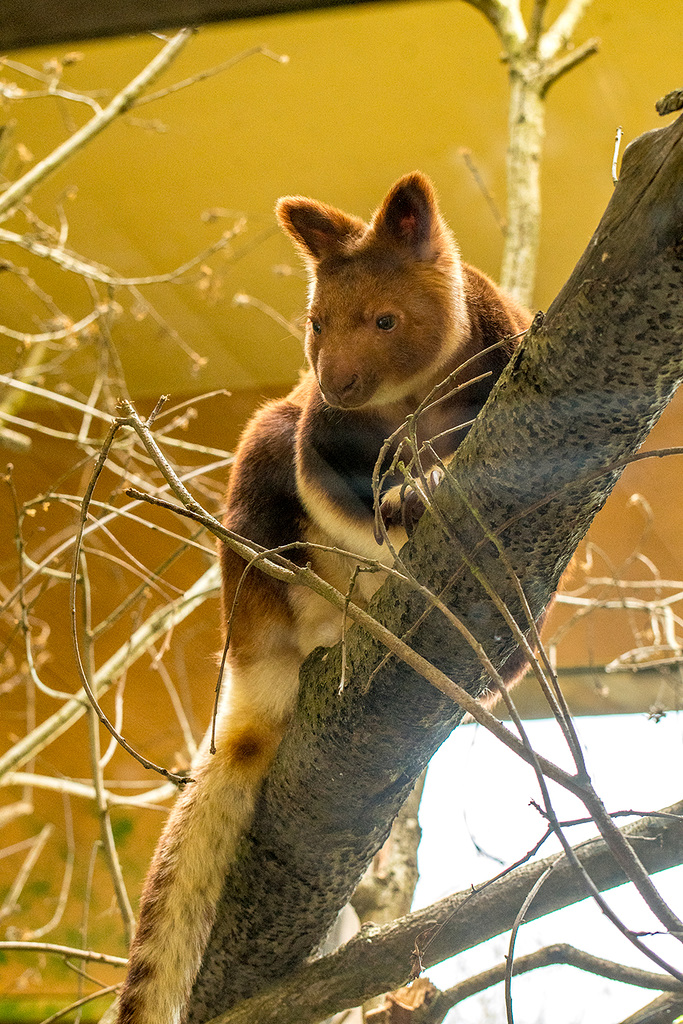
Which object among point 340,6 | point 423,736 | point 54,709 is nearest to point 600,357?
point 340,6

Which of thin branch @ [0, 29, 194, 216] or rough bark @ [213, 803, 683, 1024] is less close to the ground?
thin branch @ [0, 29, 194, 216]

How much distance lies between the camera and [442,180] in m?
2.35

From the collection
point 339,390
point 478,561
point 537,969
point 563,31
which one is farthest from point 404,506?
point 563,31

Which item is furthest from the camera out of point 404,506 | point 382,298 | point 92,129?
point 92,129

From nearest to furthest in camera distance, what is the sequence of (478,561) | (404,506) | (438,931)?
(478,561) → (438,931) → (404,506)

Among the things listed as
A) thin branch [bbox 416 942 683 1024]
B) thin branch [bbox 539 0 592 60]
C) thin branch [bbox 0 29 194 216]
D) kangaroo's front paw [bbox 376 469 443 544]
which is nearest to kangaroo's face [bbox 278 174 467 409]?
kangaroo's front paw [bbox 376 469 443 544]

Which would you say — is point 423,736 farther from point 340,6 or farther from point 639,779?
point 340,6

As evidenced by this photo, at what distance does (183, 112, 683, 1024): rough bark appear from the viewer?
35.4 inches

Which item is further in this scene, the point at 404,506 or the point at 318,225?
the point at 318,225

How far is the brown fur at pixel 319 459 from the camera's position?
169cm

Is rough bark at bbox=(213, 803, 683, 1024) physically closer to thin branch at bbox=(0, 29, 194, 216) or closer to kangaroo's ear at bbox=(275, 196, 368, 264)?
kangaroo's ear at bbox=(275, 196, 368, 264)

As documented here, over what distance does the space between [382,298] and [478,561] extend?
810mm

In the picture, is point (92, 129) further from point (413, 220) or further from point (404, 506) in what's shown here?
point (404, 506)

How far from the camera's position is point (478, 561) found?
3.89 feet
